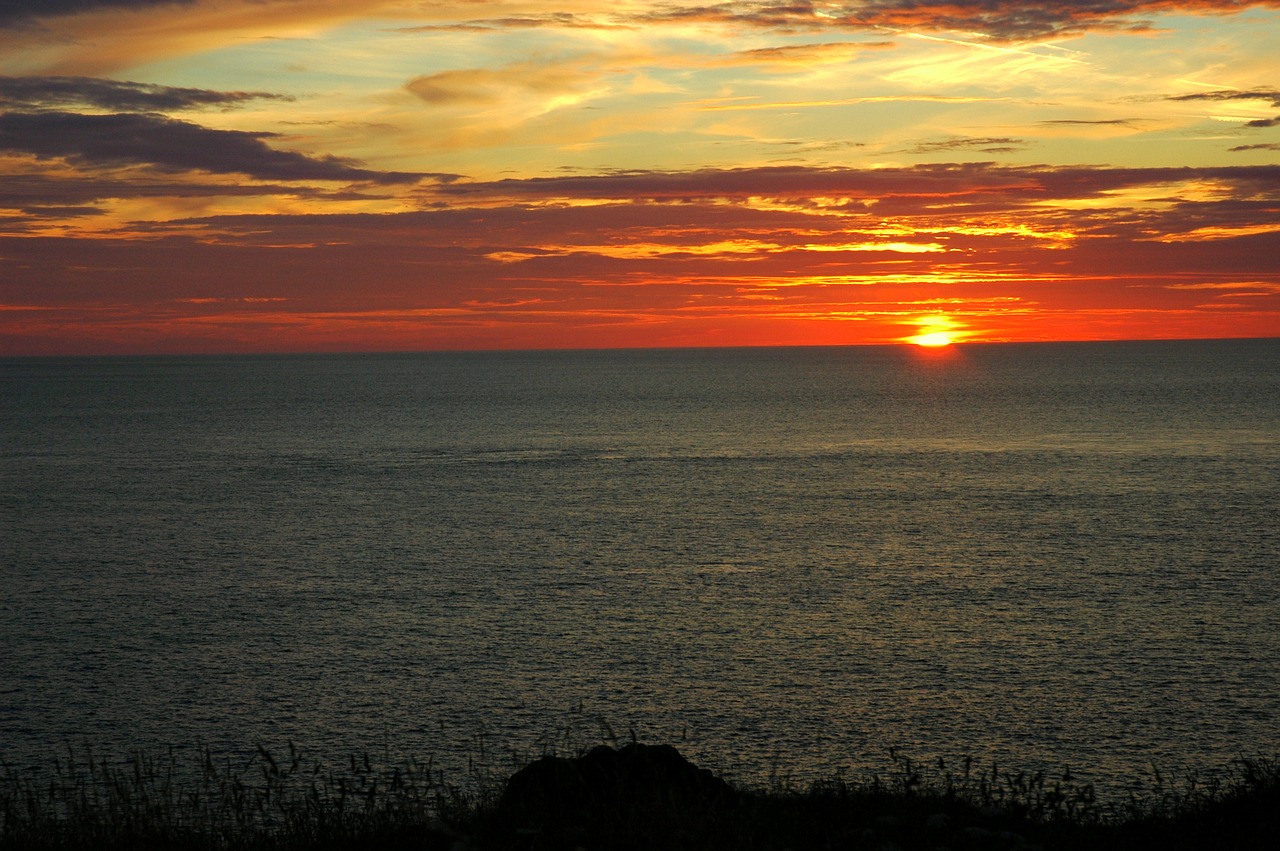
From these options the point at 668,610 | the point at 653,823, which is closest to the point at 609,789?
the point at 653,823

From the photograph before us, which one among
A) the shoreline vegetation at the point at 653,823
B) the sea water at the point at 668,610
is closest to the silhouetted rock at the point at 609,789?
the shoreline vegetation at the point at 653,823

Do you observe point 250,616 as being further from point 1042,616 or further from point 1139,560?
point 1139,560

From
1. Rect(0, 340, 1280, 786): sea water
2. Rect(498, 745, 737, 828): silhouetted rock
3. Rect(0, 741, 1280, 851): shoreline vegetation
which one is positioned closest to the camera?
Rect(0, 741, 1280, 851): shoreline vegetation

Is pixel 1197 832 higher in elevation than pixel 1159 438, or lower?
higher

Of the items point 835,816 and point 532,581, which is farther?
point 532,581

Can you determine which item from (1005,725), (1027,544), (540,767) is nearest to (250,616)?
(1005,725)

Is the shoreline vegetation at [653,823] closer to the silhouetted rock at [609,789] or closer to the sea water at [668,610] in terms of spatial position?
the silhouetted rock at [609,789]

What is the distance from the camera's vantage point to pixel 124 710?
40.6m

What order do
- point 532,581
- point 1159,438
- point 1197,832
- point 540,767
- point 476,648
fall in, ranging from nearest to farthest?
point 1197,832 → point 540,767 → point 476,648 → point 532,581 → point 1159,438

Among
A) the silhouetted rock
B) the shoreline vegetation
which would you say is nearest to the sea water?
the silhouetted rock

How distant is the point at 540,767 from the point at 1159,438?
140m

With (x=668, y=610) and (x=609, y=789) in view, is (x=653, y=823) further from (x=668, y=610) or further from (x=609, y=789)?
(x=668, y=610)

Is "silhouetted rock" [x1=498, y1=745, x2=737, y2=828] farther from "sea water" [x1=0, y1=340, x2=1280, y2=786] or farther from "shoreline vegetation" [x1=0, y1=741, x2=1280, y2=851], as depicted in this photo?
"sea water" [x1=0, y1=340, x2=1280, y2=786]

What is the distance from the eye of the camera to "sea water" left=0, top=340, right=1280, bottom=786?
38531mm
